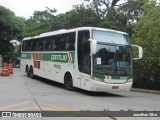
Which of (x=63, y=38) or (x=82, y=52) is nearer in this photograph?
(x=82, y=52)

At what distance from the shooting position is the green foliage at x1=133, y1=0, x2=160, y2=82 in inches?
896

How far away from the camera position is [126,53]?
1742 cm

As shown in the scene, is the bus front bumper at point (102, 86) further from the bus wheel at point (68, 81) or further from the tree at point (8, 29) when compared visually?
the tree at point (8, 29)

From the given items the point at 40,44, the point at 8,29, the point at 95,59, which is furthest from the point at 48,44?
the point at 8,29

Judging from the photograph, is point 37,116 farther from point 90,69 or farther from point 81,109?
point 90,69

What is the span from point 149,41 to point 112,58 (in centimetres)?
727

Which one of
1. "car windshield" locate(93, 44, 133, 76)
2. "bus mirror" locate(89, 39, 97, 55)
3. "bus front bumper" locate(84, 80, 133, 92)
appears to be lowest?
"bus front bumper" locate(84, 80, 133, 92)

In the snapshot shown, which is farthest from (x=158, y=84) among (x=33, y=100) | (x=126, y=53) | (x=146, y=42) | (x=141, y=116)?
(x=141, y=116)

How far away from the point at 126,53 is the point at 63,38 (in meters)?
4.27

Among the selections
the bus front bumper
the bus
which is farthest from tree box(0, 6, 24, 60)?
the bus front bumper

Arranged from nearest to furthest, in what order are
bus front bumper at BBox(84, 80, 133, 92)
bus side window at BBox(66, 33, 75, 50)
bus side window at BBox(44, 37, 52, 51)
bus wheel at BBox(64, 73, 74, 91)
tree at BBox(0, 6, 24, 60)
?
1. bus front bumper at BBox(84, 80, 133, 92)
2. bus side window at BBox(66, 33, 75, 50)
3. bus wheel at BBox(64, 73, 74, 91)
4. bus side window at BBox(44, 37, 52, 51)
5. tree at BBox(0, 6, 24, 60)

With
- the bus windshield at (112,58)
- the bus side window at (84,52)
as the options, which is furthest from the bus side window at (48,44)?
the bus windshield at (112,58)

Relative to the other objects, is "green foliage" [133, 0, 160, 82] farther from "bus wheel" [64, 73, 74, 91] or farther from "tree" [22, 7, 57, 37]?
"tree" [22, 7, 57, 37]

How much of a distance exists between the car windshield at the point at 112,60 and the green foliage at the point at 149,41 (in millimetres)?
5517
